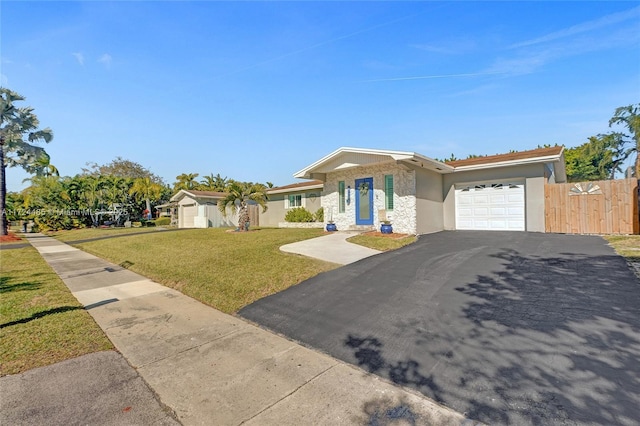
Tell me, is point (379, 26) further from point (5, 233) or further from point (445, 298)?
point (5, 233)

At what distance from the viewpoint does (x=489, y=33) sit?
1094 centimetres

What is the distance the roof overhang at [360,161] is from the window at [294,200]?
6.61 meters

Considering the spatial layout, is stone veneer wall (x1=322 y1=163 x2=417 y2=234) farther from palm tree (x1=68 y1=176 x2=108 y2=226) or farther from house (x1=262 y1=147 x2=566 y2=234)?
palm tree (x1=68 y1=176 x2=108 y2=226)

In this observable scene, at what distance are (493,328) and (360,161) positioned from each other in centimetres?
1007

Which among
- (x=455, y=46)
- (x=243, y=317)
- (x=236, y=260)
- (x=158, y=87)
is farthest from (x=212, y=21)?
(x=243, y=317)

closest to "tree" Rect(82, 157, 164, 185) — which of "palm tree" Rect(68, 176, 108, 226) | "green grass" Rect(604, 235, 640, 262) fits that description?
"palm tree" Rect(68, 176, 108, 226)

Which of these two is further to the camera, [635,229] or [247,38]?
[247,38]

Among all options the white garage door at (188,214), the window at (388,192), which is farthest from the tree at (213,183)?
the window at (388,192)

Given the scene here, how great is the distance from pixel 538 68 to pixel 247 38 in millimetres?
11774

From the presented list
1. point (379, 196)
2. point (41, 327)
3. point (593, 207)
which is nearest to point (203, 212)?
point (379, 196)

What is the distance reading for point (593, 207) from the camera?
11.1m

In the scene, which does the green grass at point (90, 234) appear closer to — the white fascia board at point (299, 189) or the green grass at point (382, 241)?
the white fascia board at point (299, 189)

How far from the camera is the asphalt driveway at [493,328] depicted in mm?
2768

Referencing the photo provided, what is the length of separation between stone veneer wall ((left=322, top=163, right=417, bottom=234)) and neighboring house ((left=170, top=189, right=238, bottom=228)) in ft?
45.5
